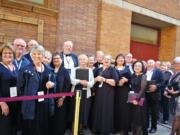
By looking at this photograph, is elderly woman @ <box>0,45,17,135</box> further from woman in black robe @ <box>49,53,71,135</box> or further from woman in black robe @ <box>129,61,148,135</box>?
woman in black robe @ <box>129,61,148,135</box>

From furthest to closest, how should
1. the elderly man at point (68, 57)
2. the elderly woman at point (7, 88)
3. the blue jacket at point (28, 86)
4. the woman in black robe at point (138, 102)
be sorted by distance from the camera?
the elderly man at point (68, 57), the woman in black robe at point (138, 102), the blue jacket at point (28, 86), the elderly woman at point (7, 88)

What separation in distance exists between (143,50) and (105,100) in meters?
8.71

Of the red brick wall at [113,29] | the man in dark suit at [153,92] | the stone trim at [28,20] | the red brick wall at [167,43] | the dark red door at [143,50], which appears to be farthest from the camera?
the red brick wall at [167,43]

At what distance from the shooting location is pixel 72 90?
6422 millimetres

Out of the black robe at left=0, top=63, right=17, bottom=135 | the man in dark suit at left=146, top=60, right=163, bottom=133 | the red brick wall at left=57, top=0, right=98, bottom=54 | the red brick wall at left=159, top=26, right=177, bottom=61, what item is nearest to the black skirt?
the black robe at left=0, top=63, right=17, bottom=135

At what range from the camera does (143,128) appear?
266 inches

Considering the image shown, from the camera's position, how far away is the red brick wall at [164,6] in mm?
13041

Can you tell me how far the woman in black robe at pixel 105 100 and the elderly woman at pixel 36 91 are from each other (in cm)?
139

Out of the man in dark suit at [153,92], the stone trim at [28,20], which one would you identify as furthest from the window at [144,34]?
the man in dark suit at [153,92]

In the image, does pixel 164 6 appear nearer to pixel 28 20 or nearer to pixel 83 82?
pixel 28 20

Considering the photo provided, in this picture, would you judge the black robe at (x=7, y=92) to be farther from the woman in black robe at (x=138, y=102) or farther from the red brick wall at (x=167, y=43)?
the red brick wall at (x=167, y=43)

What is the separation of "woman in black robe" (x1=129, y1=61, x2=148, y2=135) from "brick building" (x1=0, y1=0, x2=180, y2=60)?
3.39 metres

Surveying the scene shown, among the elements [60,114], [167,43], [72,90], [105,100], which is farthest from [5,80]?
[167,43]

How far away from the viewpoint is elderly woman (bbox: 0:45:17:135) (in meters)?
4.88
